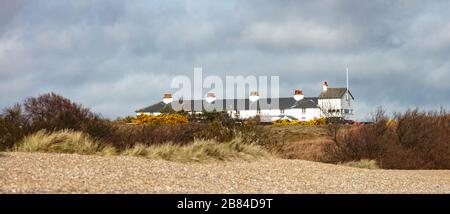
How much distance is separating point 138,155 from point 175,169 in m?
3.08

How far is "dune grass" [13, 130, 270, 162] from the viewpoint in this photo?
58.4 feet

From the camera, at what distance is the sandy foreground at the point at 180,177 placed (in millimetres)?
12086

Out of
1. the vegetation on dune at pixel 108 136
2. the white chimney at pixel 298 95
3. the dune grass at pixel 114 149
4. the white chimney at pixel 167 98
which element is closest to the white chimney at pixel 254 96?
the white chimney at pixel 298 95

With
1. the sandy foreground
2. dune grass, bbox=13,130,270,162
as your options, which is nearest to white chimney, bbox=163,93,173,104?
dune grass, bbox=13,130,270,162

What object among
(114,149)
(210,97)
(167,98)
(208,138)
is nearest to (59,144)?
(114,149)

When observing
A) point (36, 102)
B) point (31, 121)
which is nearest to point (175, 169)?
point (31, 121)

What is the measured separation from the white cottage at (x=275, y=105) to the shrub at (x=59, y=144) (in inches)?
1966

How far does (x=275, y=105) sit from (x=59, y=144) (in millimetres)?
61100

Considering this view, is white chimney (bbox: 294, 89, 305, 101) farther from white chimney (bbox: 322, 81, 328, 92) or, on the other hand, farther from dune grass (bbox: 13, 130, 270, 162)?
dune grass (bbox: 13, 130, 270, 162)

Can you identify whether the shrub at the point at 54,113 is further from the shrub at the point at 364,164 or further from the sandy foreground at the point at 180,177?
the shrub at the point at 364,164
